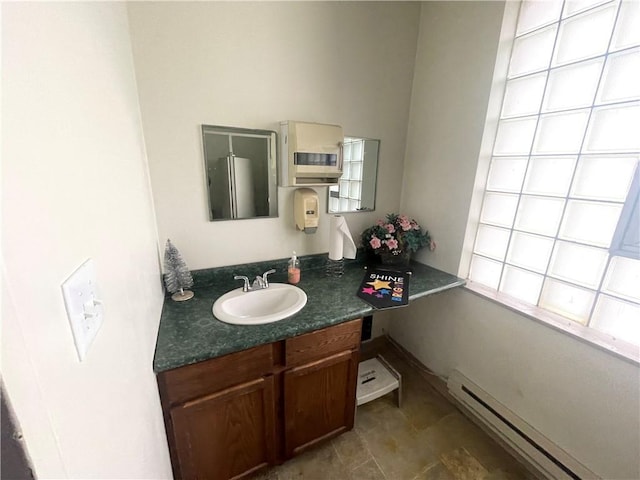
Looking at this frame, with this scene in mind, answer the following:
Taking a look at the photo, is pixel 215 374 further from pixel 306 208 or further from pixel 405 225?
pixel 405 225

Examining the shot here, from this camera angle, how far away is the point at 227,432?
106cm

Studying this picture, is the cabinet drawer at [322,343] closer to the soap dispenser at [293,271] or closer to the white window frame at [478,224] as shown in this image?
the soap dispenser at [293,271]

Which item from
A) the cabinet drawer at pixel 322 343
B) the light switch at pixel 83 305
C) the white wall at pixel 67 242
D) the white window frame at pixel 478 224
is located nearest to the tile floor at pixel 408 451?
the cabinet drawer at pixel 322 343

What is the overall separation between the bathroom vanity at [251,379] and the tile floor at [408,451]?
0.11m

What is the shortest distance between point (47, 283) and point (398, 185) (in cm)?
188

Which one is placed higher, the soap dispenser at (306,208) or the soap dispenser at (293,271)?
the soap dispenser at (306,208)

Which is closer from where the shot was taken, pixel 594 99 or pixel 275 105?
pixel 594 99

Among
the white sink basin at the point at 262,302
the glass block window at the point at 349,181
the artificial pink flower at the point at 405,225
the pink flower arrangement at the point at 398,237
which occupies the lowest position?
the white sink basin at the point at 262,302

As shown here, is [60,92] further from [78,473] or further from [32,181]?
[78,473]

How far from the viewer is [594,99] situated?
3.40ft

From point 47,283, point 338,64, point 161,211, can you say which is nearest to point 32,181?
point 47,283

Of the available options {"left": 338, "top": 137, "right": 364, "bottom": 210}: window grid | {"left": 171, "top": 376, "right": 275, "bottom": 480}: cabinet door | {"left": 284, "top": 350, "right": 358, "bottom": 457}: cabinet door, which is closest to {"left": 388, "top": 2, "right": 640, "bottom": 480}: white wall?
{"left": 338, "top": 137, "right": 364, "bottom": 210}: window grid

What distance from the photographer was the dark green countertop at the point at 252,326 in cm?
93

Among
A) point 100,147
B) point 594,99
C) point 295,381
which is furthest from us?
point 295,381
